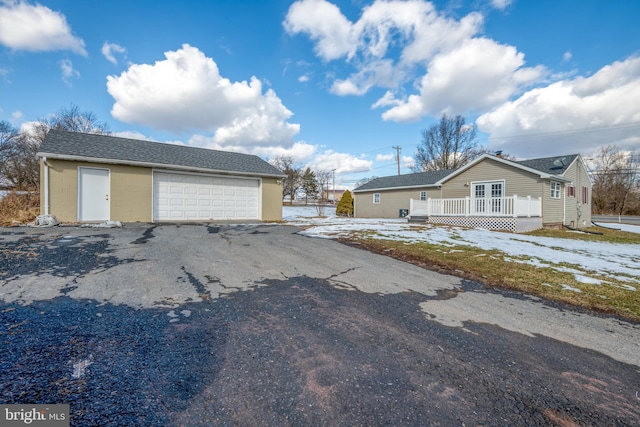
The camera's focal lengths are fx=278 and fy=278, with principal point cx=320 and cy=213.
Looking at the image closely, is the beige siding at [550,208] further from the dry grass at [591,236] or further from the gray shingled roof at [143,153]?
the gray shingled roof at [143,153]

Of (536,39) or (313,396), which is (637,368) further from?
(536,39)

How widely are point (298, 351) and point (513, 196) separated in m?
13.2

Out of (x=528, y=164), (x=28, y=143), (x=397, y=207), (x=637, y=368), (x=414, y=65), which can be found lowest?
(x=637, y=368)

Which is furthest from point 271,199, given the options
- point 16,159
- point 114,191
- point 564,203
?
point 16,159

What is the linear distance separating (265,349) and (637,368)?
3.22m

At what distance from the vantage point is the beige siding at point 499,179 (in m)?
14.1

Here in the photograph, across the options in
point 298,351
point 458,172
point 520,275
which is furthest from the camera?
point 458,172

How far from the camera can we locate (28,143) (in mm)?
24984

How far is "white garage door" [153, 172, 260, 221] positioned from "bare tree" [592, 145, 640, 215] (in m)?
43.5

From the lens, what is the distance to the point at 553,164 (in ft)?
50.2

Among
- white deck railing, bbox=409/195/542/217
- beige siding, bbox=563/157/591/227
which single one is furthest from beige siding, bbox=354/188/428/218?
beige siding, bbox=563/157/591/227

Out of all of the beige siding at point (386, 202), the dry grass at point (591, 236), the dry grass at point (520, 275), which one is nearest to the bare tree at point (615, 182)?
the dry grass at point (591, 236)

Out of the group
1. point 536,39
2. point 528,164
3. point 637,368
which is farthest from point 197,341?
point 528,164

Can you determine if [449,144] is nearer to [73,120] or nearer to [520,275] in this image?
[520,275]
